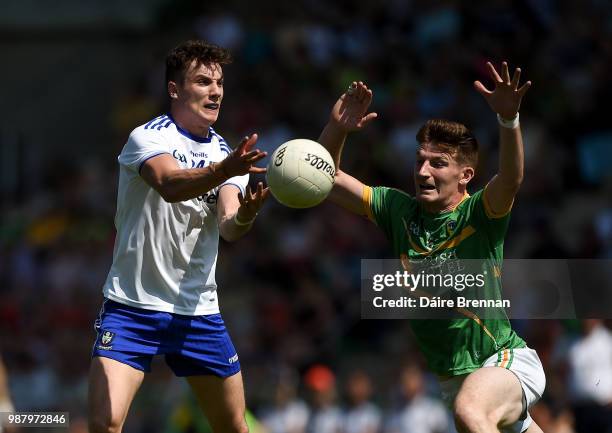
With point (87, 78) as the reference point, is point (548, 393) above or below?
below

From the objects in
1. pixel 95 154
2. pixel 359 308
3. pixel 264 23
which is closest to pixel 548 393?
pixel 359 308

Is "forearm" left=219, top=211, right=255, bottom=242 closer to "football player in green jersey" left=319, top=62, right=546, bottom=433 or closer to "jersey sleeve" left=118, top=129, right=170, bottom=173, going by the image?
"jersey sleeve" left=118, top=129, right=170, bottom=173

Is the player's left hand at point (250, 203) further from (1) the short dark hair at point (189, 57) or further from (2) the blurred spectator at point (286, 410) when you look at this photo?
(2) the blurred spectator at point (286, 410)

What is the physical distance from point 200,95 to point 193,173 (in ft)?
2.87

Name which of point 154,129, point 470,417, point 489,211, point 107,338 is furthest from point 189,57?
point 470,417

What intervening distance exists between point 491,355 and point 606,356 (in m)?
3.79

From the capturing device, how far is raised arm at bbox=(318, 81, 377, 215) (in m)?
7.70

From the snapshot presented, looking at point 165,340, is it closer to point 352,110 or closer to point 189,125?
point 189,125

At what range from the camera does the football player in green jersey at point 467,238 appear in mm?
6926

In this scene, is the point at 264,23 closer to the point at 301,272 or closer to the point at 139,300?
the point at 301,272

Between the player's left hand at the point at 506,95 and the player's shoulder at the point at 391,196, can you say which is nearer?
the player's left hand at the point at 506,95

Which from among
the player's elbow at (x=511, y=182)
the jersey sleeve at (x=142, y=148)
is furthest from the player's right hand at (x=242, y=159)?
the player's elbow at (x=511, y=182)

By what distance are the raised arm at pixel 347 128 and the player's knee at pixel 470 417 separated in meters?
1.59

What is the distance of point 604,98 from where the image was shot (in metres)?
13.0
